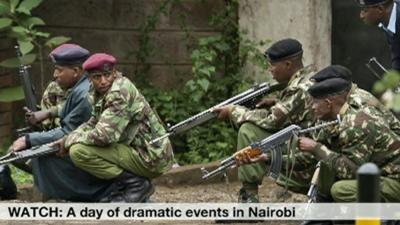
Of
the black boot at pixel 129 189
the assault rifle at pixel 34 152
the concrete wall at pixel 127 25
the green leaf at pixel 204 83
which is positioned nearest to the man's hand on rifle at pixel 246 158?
the black boot at pixel 129 189

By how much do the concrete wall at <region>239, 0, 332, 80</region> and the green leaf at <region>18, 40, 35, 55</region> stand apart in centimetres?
210

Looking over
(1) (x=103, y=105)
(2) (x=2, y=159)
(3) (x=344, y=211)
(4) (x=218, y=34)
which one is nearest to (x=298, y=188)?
(3) (x=344, y=211)

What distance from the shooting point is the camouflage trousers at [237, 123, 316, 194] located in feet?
24.6

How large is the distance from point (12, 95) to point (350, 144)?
4207mm

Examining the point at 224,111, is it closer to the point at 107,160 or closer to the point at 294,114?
the point at 294,114

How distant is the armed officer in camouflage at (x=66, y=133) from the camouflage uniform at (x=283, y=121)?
3.63ft

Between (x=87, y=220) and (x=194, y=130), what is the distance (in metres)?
2.64

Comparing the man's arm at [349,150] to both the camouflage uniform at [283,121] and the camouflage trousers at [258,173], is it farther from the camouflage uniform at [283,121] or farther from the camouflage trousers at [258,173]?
the camouflage trousers at [258,173]

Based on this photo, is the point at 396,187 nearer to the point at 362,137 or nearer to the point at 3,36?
the point at 362,137

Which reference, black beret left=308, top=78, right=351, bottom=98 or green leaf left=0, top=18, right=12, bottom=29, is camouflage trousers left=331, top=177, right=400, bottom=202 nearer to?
black beret left=308, top=78, right=351, bottom=98

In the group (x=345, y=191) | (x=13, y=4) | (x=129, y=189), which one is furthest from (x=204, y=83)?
(x=345, y=191)

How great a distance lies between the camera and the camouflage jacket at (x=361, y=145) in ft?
21.7

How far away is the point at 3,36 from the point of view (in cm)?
1017

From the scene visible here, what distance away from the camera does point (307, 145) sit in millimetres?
6785
